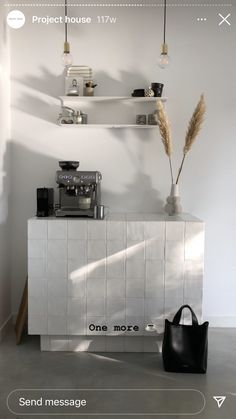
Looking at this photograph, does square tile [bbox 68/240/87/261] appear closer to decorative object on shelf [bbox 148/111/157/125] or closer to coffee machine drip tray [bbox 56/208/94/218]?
coffee machine drip tray [bbox 56/208/94/218]

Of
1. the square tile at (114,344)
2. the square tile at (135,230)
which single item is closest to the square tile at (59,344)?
the square tile at (114,344)

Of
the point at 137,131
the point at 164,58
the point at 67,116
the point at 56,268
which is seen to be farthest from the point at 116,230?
the point at 164,58

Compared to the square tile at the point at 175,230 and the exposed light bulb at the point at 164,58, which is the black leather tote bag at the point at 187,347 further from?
the exposed light bulb at the point at 164,58

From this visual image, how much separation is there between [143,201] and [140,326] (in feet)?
3.36

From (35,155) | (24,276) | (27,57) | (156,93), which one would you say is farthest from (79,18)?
(24,276)

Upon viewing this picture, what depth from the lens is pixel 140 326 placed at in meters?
2.72

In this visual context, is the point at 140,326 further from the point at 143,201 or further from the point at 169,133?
the point at 169,133

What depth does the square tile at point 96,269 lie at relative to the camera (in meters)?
2.70

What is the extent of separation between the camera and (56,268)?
8.87 ft

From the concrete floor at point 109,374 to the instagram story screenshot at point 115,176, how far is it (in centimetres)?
3

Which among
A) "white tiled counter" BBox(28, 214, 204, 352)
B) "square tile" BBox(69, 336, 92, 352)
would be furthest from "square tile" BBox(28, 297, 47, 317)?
"square tile" BBox(69, 336, 92, 352)

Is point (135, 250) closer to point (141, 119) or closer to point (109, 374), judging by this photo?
point (109, 374)

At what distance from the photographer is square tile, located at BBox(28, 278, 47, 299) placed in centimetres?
271

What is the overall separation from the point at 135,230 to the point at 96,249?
30 centimetres
